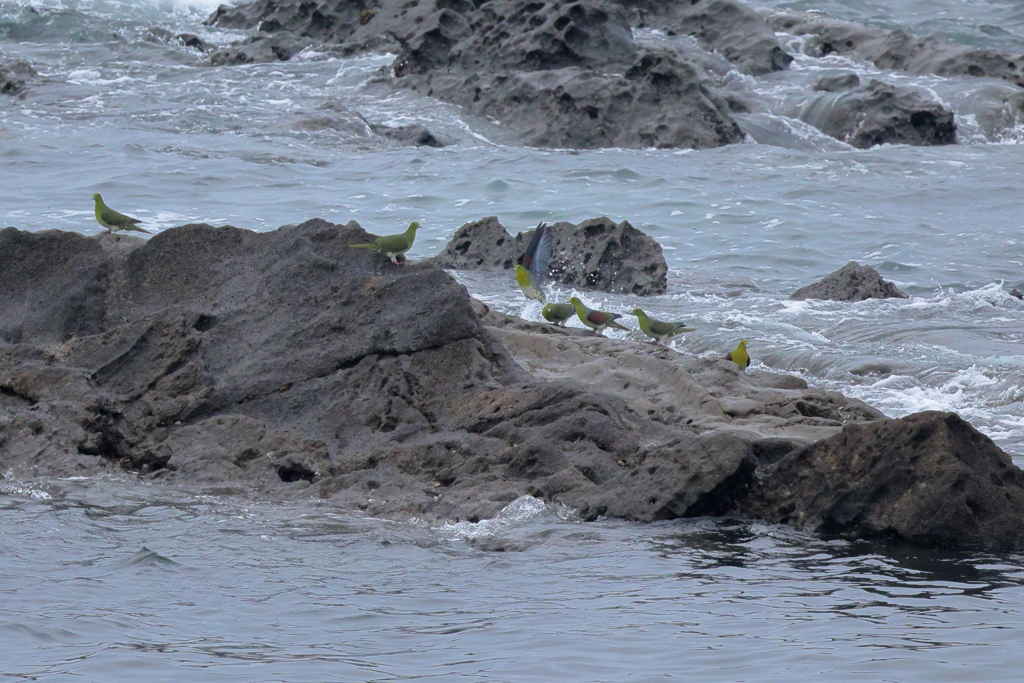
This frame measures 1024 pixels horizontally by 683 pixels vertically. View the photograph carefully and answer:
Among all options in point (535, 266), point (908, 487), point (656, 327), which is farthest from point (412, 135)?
point (908, 487)

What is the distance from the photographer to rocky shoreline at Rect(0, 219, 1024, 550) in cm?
559

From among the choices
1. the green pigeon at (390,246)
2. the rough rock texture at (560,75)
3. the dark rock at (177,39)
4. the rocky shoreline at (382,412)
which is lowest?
the rocky shoreline at (382,412)

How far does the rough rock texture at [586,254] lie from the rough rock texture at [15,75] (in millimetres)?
11308

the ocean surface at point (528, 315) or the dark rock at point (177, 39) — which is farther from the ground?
the dark rock at point (177, 39)

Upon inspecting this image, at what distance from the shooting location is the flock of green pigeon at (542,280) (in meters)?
6.93

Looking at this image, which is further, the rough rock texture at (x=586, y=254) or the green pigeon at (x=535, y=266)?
the rough rock texture at (x=586, y=254)

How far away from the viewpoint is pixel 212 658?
4145 millimetres

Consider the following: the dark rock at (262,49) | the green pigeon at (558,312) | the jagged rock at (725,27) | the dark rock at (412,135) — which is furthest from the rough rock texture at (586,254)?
the dark rock at (262,49)

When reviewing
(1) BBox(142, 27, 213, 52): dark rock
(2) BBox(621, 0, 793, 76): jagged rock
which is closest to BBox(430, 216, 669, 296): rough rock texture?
(2) BBox(621, 0, 793, 76): jagged rock

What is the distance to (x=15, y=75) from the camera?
21.0m

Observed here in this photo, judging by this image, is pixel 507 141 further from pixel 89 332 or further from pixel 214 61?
pixel 89 332

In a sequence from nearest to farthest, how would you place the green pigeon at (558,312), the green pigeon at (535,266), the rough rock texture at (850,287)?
the green pigeon at (558,312) → the green pigeon at (535,266) → the rough rock texture at (850,287)

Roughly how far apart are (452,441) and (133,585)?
1759 millimetres

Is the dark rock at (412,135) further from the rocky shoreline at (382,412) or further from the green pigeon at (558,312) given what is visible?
the rocky shoreline at (382,412)
